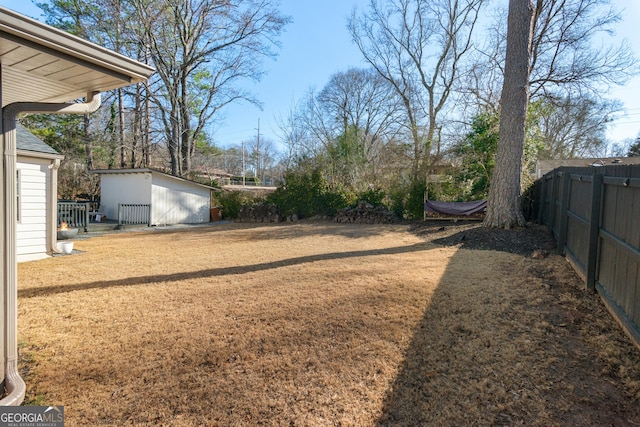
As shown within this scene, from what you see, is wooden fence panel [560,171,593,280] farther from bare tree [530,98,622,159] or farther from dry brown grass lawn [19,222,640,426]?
bare tree [530,98,622,159]

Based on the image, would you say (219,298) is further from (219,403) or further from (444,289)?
(444,289)

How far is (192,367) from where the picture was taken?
2.33m

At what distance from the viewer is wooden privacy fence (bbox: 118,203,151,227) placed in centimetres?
1294

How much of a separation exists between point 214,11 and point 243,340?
62.2 ft

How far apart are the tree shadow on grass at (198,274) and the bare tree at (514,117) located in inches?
111

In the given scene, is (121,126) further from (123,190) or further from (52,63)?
(52,63)

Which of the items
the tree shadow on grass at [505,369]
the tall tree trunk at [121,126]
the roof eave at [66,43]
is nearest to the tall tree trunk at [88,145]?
the tall tree trunk at [121,126]

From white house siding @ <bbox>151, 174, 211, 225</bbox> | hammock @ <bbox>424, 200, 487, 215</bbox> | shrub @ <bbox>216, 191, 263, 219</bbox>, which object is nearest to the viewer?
hammock @ <bbox>424, 200, 487, 215</bbox>

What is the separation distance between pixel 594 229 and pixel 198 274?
211 inches

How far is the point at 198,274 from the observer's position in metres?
5.08

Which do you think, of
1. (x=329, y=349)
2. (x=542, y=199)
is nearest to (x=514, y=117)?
(x=542, y=199)

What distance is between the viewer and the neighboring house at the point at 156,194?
13.0 m

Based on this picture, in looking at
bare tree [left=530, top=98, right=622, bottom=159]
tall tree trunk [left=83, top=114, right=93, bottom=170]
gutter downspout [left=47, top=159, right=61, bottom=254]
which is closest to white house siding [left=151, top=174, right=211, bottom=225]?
gutter downspout [left=47, top=159, right=61, bottom=254]

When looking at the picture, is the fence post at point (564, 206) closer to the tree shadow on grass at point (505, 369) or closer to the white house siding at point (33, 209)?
the tree shadow on grass at point (505, 369)
